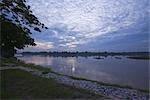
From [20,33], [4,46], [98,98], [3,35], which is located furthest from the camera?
[4,46]

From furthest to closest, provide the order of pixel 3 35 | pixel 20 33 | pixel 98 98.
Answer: pixel 20 33
pixel 3 35
pixel 98 98

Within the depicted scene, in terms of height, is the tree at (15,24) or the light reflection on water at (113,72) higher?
the tree at (15,24)

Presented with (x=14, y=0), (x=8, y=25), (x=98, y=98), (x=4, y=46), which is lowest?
(x=98, y=98)

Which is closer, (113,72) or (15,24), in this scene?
(15,24)

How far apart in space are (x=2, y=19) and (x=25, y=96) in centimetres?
633

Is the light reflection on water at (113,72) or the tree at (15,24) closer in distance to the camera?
the tree at (15,24)

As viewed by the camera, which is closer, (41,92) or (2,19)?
(41,92)

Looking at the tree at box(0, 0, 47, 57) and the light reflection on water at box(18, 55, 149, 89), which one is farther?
the light reflection on water at box(18, 55, 149, 89)

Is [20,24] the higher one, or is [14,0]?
[14,0]

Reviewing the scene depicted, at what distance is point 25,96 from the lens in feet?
39.2

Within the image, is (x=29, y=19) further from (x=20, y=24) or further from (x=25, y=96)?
(x=25, y=96)

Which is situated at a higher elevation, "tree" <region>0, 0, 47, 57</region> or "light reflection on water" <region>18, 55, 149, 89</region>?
"tree" <region>0, 0, 47, 57</region>

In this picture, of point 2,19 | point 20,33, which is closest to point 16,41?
point 20,33

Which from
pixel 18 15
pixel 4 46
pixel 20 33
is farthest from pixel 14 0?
pixel 4 46
